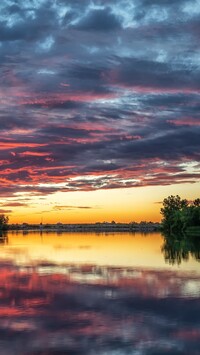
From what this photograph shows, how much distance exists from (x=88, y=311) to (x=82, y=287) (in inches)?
335

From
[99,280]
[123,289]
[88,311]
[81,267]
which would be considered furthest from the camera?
[81,267]

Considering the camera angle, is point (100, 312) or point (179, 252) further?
point (179, 252)

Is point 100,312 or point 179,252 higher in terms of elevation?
point 179,252

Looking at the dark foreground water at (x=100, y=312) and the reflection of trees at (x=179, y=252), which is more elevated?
the reflection of trees at (x=179, y=252)

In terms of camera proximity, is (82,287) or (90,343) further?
(82,287)

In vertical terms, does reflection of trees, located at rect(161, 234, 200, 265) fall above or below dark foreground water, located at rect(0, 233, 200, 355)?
above

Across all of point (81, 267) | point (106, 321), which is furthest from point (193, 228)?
point (106, 321)

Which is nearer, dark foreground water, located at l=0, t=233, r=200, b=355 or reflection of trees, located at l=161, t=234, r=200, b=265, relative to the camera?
dark foreground water, located at l=0, t=233, r=200, b=355

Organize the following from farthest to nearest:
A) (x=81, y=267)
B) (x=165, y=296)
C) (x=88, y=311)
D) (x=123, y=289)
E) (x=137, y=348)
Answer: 1. (x=81, y=267)
2. (x=123, y=289)
3. (x=165, y=296)
4. (x=88, y=311)
5. (x=137, y=348)

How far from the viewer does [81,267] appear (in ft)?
157

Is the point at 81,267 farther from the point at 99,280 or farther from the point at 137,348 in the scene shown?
the point at 137,348

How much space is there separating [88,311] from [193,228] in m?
146

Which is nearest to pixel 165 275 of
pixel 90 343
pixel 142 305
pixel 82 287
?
pixel 82 287

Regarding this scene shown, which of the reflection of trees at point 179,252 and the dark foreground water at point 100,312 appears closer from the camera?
the dark foreground water at point 100,312
